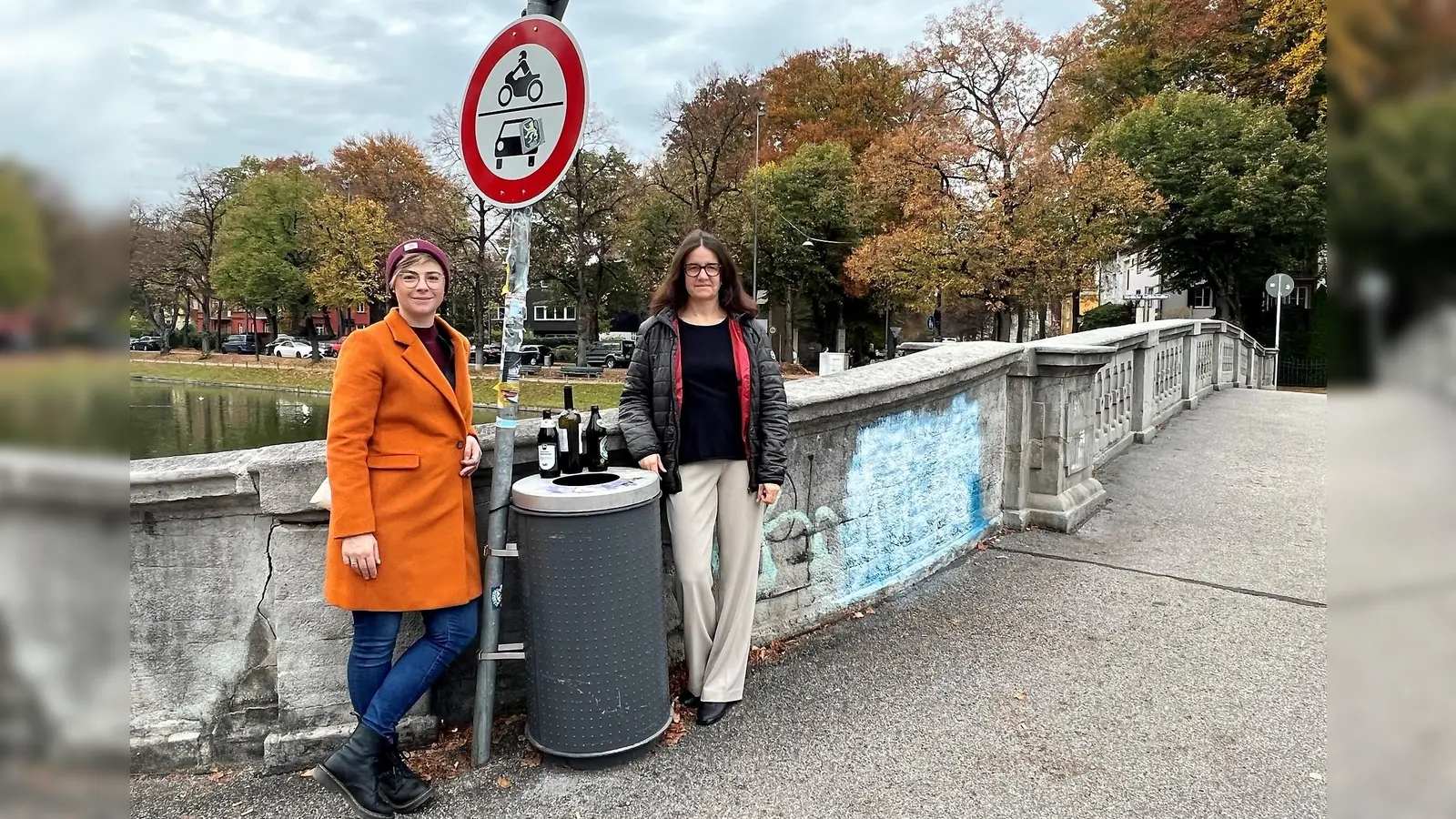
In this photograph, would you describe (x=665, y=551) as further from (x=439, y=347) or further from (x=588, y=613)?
(x=439, y=347)

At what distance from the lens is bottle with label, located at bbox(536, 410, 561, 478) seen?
3.43m

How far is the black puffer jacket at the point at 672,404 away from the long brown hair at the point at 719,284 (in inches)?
2.3

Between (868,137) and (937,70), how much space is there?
493 inches

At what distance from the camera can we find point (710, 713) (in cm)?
364

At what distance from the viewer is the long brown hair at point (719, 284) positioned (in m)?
3.81

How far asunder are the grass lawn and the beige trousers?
22398 mm

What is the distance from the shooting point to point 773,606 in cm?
443

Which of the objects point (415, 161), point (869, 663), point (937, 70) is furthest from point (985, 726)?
point (415, 161)

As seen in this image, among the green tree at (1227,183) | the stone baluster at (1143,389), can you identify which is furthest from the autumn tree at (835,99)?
the stone baluster at (1143,389)

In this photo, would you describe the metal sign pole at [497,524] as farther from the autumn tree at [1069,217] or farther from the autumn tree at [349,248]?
the autumn tree at [349,248]
